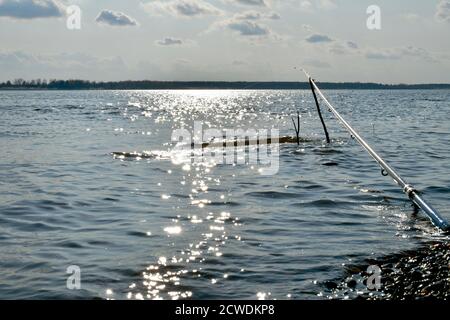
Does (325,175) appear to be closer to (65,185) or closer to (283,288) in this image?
(65,185)

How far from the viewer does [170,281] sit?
10656 millimetres

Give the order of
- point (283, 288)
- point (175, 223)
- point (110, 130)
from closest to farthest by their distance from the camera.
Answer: point (283, 288) < point (175, 223) < point (110, 130)

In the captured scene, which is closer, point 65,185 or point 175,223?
point 175,223

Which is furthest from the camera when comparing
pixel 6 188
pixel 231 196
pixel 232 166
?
pixel 232 166

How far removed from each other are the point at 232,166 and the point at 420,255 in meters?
15.6

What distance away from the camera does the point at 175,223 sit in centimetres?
1530

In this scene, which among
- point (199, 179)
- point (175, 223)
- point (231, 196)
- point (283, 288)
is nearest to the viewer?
point (283, 288)

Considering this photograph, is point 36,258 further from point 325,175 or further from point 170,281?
point 325,175
